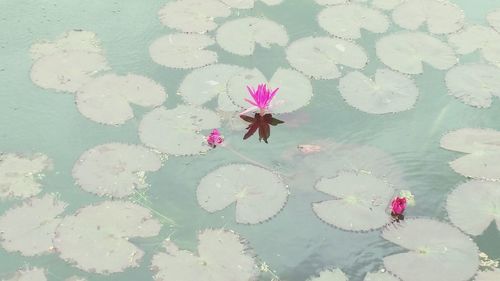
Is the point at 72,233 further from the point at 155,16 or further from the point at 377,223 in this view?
the point at 155,16

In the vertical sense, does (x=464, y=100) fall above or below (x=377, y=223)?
above

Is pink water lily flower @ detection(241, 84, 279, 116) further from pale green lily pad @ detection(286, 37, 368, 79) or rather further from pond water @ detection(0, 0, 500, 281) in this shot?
pale green lily pad @ detection(286, 37, 368, 79)

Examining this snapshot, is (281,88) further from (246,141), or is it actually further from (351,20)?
(351,20)

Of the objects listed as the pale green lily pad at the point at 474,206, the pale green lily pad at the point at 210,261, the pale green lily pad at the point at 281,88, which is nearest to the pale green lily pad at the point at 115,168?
the pale green lily pad at the point at 210,261

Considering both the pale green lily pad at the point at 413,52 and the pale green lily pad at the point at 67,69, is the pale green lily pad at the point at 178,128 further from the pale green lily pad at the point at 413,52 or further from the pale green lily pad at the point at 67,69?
the pale green lily pad at the point at 413,52

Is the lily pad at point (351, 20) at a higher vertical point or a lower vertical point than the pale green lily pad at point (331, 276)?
higher

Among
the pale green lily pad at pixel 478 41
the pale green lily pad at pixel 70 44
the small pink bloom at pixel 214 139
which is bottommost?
the small pink bloom at pixel 214 139

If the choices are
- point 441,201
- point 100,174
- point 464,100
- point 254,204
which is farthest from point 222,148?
point 464,100
